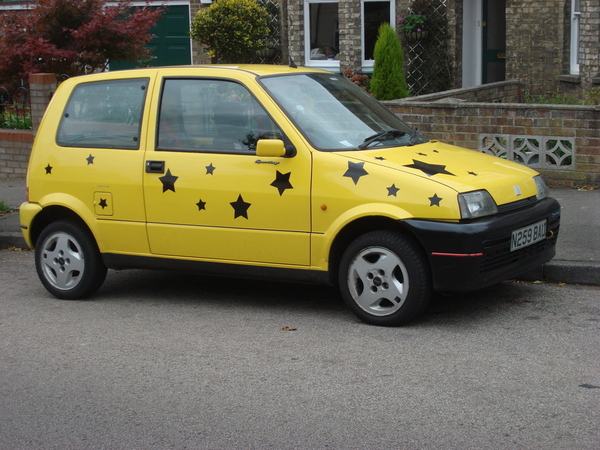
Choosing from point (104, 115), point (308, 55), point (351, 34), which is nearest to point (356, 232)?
point (104, 115)

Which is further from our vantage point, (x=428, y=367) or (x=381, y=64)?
(x=381, y=64)

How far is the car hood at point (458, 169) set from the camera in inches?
238

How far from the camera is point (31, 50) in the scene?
517 inches

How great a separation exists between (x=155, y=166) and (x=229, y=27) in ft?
35.8

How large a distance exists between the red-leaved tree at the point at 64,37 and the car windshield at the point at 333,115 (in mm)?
7156

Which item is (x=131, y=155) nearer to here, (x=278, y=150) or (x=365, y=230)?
(x=278, y=150)

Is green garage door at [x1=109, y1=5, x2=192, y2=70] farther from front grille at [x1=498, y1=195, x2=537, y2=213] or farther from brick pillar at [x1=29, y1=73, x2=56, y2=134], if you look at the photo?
front grille at [x1=498, y1=195, x2=537, y2=213]

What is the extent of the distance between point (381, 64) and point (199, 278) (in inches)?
298

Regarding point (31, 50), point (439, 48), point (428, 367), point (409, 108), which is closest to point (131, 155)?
point (428, 367)

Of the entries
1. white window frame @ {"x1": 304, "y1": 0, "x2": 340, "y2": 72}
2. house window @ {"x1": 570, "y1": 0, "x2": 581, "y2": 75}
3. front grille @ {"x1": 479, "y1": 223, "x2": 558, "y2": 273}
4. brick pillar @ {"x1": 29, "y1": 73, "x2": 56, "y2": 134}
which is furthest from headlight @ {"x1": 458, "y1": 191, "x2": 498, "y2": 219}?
white window frame @ {"x1": 304, "y1": 0, "x2": 340, "y2": 72}

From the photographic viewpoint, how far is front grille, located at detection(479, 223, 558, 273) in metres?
5.93

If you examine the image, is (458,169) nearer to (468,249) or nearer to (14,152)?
(468,249)

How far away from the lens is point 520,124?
10.8m

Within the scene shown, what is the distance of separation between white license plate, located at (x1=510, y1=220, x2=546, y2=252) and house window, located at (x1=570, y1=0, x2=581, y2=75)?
9.61 meters
